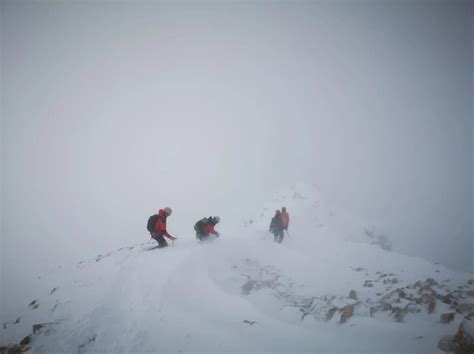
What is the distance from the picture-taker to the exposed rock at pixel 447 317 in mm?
6766

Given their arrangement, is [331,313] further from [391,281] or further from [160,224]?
[160,224]

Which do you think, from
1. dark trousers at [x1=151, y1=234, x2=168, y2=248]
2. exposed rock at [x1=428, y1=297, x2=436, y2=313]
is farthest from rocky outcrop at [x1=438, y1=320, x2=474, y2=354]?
dark trousers at [x1=151, y1=234, x2=168, y2=248]

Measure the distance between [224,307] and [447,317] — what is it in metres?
6.76

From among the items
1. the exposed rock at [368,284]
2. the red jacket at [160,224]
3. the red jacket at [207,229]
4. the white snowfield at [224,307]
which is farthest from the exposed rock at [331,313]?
the red jacket at [160,224]

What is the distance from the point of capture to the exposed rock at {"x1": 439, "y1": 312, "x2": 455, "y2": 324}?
6.77m

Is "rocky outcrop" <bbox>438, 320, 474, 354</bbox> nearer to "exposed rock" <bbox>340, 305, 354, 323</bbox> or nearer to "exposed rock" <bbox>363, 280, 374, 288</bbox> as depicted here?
"exposed rock" <bbox>340, 305, 354, 323</bbox>

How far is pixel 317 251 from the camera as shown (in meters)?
19.4

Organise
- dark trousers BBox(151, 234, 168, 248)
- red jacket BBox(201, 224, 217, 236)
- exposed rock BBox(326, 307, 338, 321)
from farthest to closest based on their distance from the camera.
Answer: red jacket BBox(201, 224, 217, 236)
dark trousers BBox(151, 234, 168, 248)
exposed rock BBox(326, 307, 338, 321)

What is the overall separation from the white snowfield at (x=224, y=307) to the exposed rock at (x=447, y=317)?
0.49 ft

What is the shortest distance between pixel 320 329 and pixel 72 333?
7578 millimetres

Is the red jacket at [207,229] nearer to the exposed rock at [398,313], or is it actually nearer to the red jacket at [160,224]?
the red jacket at [160,224]

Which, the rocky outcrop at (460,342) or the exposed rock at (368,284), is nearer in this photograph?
the rocky outcrop at (460,342)

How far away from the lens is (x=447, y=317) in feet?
22.4

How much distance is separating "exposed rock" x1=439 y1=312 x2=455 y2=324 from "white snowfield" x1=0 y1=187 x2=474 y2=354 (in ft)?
0.49
